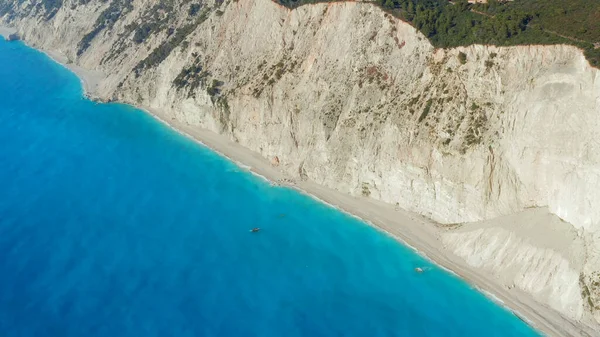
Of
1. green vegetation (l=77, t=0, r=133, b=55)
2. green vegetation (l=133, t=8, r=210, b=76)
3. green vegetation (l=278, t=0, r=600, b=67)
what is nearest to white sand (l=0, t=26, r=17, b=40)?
green vegetation (l=77, t=0, r=133, b=55)

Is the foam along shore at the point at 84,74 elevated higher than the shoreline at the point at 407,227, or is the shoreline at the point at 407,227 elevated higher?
the foam along shore at the point at 84,74

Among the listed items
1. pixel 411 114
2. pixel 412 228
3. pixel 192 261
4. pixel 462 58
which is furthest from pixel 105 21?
pixel 412 228

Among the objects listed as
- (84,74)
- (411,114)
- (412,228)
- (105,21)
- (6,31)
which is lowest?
(412,228)

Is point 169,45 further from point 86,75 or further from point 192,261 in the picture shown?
point 192,261

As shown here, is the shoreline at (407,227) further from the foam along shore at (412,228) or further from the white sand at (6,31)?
the white sand at (6,31)

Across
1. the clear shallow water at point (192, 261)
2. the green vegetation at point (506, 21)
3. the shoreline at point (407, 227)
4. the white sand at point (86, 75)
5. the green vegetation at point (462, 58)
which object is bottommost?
the clear shallow water at point (192, 261)

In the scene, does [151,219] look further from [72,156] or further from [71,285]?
[72,156]

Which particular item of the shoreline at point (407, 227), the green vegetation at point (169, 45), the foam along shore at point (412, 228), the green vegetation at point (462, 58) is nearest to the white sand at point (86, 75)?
the green vegetation at point (169, 45)

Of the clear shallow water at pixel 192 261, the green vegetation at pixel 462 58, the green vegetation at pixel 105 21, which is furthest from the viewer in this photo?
the green vegetation at pixel 105 21
